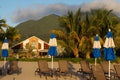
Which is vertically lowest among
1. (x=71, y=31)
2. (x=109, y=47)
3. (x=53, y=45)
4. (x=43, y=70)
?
(x=43, y=70)

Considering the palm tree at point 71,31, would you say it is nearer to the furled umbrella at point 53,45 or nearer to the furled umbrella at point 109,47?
the furled umbrella at point 53,45

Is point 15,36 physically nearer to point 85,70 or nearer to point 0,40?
point 0,40

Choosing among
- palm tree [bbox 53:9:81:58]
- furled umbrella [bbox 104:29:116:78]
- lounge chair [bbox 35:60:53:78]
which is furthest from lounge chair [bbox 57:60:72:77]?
palm tree [bbox 53:9:81:58]

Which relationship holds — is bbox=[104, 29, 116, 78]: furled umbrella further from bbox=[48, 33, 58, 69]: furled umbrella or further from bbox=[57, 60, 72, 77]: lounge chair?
bbox=[48, 33, 58, 69]: furled umbrella

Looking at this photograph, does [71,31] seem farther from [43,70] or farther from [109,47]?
[109,47]

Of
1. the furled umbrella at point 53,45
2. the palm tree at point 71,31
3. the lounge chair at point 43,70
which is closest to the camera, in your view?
the lounge chair at point 43,70

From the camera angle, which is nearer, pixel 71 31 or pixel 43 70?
pixel 43 70

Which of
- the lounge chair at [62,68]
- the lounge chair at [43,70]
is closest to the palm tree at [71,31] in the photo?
the lounge chair at [62,68]

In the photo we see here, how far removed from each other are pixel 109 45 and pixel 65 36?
20.3 metres

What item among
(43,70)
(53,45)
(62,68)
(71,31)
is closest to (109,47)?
(62,68)

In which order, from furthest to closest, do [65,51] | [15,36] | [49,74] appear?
[15,36], [65,51], [49,74]

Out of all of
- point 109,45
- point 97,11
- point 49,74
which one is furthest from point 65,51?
point 109,45

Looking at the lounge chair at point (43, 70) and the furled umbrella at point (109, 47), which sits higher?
the furled umbrella at point (109, 47)

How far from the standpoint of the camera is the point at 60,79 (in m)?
15.5
